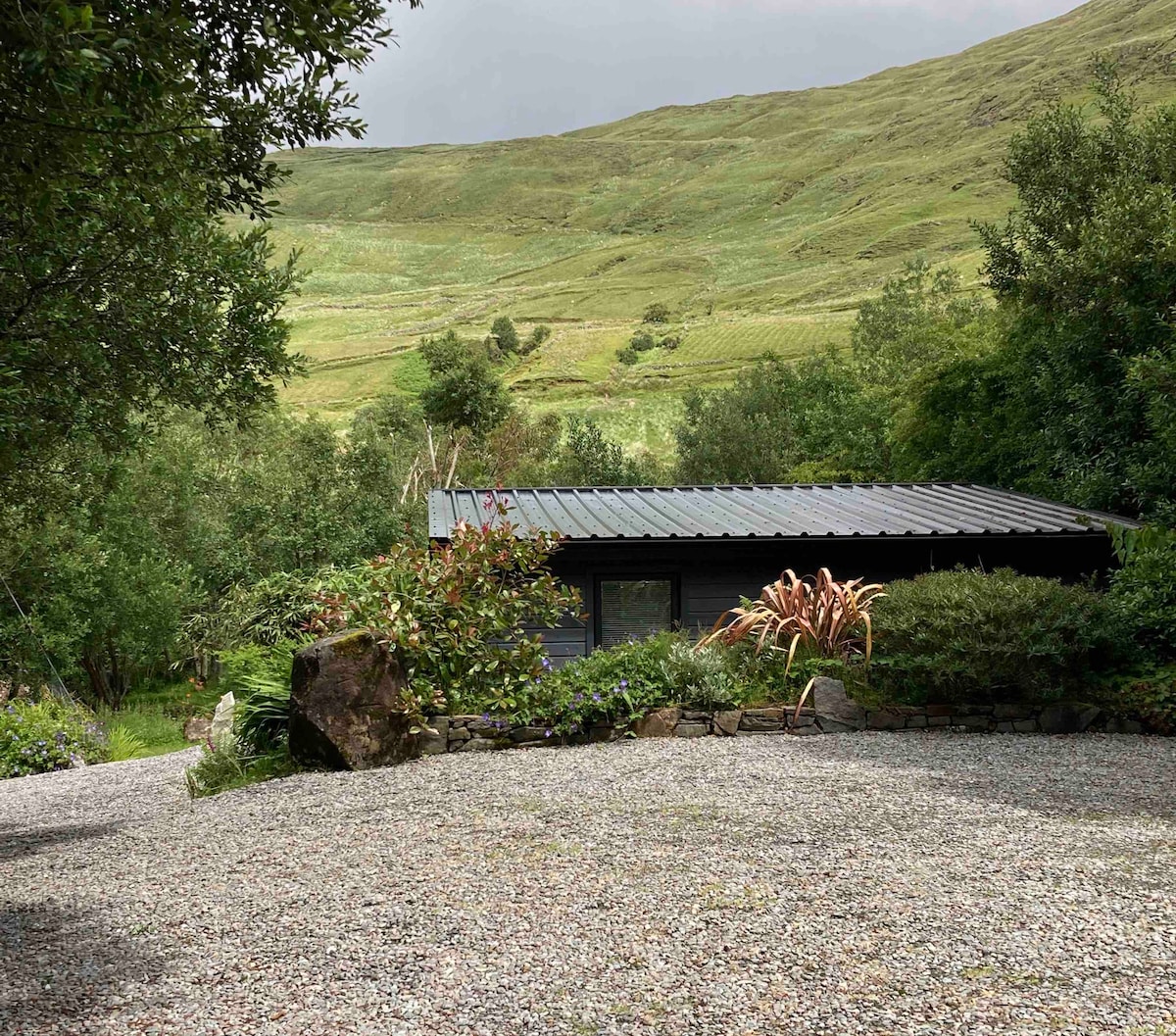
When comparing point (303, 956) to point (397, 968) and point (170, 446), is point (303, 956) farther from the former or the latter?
point (170, 446)

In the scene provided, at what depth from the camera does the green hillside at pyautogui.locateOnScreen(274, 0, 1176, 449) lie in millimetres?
73000

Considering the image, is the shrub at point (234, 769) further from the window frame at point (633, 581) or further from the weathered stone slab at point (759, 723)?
the window frame at point (633, 581)

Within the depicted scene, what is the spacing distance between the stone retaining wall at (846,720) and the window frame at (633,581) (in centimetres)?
376

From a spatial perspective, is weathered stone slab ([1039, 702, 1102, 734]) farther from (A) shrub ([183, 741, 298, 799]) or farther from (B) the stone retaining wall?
(A) shrub ([183, 741, 298, 799])

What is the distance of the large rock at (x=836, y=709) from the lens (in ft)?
30.0

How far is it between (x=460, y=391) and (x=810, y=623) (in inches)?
1035

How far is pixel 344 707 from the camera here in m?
7.91

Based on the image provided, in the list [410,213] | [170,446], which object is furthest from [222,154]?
[410,213]

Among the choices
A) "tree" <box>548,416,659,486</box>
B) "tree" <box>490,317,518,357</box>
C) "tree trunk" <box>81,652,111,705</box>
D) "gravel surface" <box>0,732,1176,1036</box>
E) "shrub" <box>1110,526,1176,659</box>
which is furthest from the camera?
"tree" <box>490,317,518,357</box>

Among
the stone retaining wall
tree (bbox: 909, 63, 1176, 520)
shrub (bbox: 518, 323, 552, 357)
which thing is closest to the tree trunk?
the stone retaining wall

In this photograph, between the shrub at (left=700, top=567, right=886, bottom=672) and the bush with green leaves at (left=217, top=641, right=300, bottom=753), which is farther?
the shrub at (left=700, top=567, right=886, bottom=672)

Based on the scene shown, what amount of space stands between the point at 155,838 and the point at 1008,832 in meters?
5.36

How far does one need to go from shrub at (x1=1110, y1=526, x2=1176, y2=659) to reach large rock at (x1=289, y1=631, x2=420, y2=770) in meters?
7.11

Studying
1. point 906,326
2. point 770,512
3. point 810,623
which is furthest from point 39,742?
point 906,326
